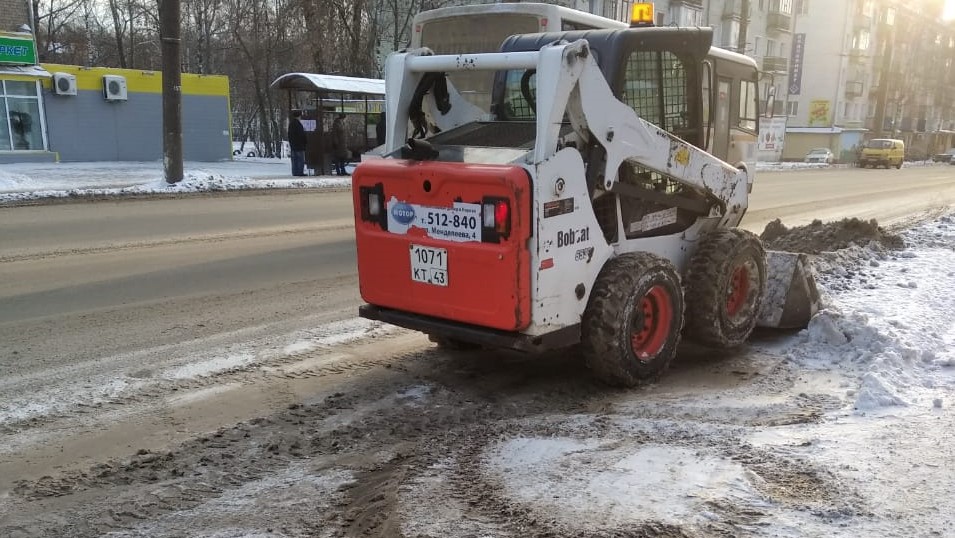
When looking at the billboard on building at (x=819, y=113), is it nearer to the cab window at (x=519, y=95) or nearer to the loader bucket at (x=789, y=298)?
the loader bucket at (x=789, y=298)

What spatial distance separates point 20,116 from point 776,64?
52454mm

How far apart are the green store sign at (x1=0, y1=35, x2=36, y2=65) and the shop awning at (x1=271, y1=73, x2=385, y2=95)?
28.1 ft

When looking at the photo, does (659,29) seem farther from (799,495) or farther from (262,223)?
(262,223)

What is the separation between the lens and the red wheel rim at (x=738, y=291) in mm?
6066

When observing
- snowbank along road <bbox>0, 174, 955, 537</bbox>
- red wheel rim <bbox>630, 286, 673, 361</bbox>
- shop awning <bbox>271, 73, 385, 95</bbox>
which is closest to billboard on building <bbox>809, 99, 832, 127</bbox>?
shop awning <bbox>271, 73, 385, 95</bbox>

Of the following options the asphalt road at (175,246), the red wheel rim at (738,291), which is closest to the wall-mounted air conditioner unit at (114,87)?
the asphalt road at (175,246)

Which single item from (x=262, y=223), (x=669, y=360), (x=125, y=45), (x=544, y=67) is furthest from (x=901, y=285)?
(x=125, y=45)

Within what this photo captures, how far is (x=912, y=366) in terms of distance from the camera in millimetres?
5215

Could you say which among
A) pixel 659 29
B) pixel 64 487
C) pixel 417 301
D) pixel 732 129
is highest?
pixel 659 29

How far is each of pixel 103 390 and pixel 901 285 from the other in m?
7.47

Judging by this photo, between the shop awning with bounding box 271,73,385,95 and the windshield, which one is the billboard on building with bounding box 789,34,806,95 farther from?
the windshield

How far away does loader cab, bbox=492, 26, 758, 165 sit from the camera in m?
5.29

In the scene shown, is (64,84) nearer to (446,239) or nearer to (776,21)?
(446,239)

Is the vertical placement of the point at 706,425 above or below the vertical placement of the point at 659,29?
below
